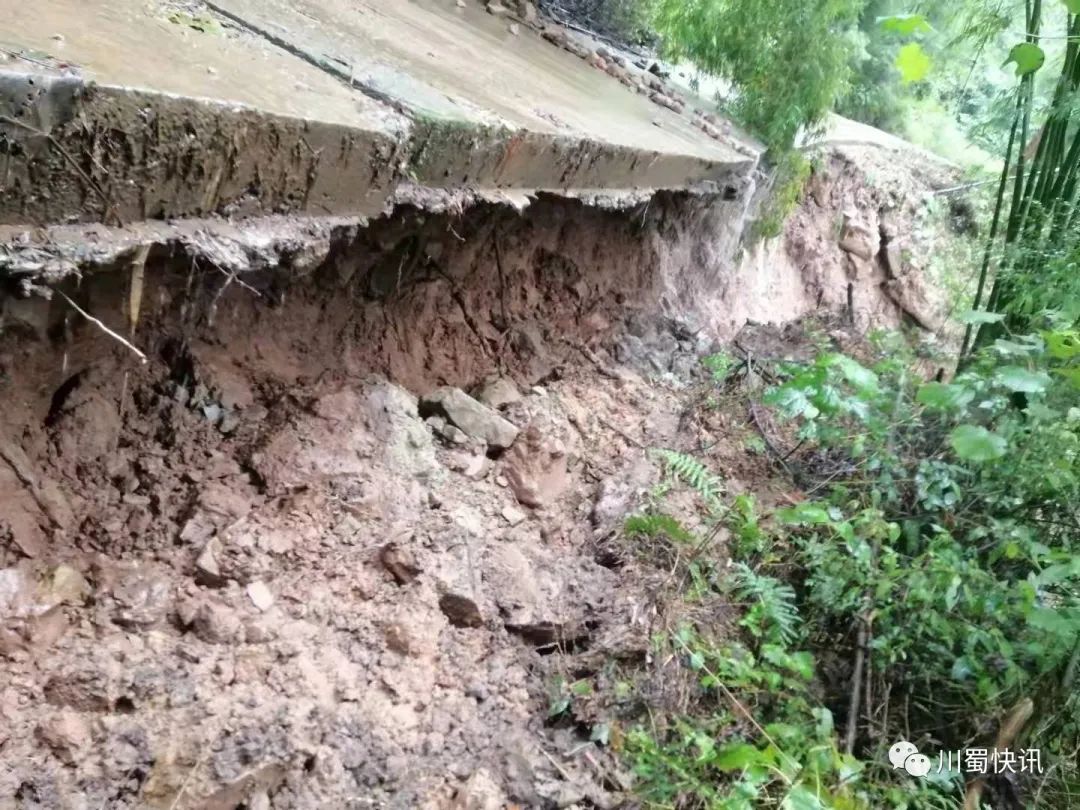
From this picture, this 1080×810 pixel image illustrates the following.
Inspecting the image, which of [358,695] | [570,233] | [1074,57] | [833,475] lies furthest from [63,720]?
[1074,57]

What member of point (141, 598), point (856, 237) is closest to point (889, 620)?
point (141, 598)

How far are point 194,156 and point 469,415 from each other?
1326mm

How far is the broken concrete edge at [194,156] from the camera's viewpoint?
3.27 feet

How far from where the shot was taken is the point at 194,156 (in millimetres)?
1183

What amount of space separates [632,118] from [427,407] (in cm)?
176

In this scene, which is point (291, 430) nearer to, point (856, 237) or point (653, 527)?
point (653, 527)

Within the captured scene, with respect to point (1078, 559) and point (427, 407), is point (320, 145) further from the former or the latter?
point (1078, 559)

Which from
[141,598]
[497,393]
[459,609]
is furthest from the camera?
[497,393]

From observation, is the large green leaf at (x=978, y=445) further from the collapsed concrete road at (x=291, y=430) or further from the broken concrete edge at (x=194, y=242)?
the broken concrete edge at (x=194, y=242)

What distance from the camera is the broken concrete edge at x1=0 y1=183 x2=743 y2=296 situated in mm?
1019

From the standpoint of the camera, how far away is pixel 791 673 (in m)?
2.37

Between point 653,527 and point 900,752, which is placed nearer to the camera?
point 900,752

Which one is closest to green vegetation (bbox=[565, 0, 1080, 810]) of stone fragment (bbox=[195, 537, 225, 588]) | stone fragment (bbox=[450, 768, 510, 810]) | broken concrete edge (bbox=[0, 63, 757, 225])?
stone fragment (bbox=[450, 768, 510, 810])

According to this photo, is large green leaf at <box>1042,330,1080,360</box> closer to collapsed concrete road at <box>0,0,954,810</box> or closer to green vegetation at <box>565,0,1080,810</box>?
green vegetation at <box>565,0,1080,810</box>
